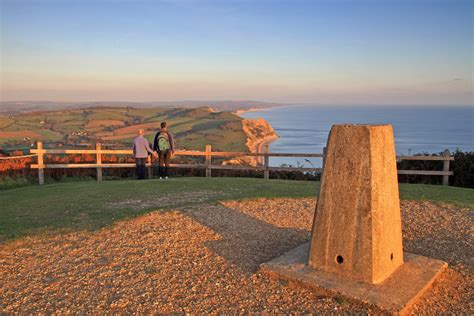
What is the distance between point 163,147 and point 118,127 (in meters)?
34.7

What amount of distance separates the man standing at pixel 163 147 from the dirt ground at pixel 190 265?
18.8 feet

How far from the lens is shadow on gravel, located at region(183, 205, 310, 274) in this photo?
601 cm

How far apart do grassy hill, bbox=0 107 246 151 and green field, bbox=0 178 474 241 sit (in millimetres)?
16841

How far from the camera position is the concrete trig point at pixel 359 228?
16.0ft

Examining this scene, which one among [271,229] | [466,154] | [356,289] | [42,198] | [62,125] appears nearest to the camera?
[356,289]

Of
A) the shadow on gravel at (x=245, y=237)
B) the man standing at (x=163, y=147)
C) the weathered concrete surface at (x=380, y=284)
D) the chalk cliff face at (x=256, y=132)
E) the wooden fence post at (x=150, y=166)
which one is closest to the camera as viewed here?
the weathered concrete surface at (x=380, y=284)

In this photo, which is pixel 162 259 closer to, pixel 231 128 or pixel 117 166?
pixel 117 166

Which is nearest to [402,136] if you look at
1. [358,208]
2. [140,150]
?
[140,150]

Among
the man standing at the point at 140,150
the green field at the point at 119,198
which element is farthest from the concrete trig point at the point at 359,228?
the man standing at the point at 140,150

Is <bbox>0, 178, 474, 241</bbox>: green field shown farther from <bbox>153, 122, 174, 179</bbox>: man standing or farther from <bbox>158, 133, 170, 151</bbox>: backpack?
<bbox>158, 133, 170, 151</bbox>: backpack

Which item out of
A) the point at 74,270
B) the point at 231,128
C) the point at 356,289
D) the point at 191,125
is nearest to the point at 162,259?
the point at 74,270

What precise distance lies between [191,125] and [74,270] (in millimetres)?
44976

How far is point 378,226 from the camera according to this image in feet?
16.0

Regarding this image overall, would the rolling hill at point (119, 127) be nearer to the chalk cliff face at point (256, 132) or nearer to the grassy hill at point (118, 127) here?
the grassy hill at point (118, 127)
